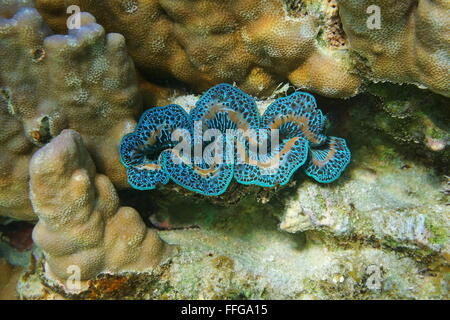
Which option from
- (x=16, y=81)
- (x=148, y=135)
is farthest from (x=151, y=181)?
(x=16, y=81)

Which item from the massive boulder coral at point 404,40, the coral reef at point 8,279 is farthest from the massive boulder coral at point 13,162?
the massive boulder coral at point 404,40

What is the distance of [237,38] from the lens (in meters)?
2.71

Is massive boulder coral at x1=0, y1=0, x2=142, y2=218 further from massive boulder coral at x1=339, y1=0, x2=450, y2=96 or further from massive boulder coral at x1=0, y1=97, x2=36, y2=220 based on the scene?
massive boulder coral at x1=339, y1=0, x2=450, y2=96

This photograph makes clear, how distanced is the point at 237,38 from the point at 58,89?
1555 millimetres

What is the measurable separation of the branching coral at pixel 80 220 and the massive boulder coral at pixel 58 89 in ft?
0.82

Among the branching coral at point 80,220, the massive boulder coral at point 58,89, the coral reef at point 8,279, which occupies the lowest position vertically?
the coral reef at point 8,279

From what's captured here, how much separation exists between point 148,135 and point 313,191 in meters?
1.66

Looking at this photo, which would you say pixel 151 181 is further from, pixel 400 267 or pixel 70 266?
pixel 400 267

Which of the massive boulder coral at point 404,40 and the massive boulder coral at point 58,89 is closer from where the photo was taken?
the massive boulder coral at point 404,40

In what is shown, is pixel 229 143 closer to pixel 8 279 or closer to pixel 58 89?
pixel 58 89

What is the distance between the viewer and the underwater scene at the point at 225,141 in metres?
2.49

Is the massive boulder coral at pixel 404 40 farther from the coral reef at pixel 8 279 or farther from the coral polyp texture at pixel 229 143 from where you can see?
the coral reef at pixel 8 279

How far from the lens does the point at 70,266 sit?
109 inches

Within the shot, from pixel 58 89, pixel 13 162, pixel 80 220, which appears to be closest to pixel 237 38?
pixel 58 89
